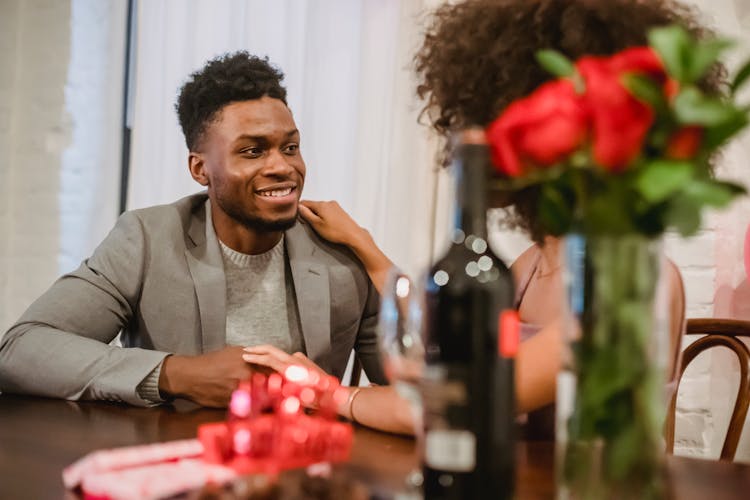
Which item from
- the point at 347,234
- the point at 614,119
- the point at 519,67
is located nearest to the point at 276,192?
the point at 347,234

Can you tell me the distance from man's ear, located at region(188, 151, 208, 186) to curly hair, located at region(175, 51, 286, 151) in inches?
0.9

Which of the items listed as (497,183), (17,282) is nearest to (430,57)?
(497,183)

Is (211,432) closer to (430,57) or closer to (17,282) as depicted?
(430,57)

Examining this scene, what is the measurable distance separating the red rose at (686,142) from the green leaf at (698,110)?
0.01 meters

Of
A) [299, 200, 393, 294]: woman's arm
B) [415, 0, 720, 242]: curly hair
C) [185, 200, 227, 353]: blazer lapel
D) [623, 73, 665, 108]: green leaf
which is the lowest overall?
[185, 200, 227, 353]: blazer lapel

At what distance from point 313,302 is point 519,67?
800 mm

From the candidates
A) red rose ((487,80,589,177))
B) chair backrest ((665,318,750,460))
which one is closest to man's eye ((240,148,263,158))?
chair backrest ((665,318,750,460))

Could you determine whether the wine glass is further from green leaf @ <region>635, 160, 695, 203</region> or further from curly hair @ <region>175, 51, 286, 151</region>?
curly hair @ <region>175, 51, 286, 151</region>

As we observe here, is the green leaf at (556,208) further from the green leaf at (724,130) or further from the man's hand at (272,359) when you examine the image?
the man's hand at (272,359)

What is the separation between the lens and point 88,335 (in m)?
1.54

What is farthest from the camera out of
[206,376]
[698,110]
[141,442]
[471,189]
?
[206,376]

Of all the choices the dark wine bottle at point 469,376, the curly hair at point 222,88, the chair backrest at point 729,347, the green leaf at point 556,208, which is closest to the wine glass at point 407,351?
the dark wine bottle at point 469,376

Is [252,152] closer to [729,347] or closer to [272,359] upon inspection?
[272,359]

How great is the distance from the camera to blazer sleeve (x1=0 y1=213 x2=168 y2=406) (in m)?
1.32
